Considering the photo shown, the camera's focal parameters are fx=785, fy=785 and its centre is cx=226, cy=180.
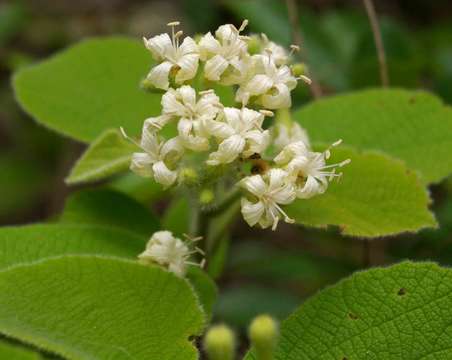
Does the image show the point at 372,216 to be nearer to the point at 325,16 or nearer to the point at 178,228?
the point at 178,228

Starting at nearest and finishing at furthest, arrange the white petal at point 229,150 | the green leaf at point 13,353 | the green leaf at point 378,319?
1. the green leaf at point 13,353
2. the green leaf at point 378,319
3. the white petal at point 229,150

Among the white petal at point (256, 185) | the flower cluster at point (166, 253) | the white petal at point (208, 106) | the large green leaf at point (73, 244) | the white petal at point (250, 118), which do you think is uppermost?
the white petal at point (208, 106)

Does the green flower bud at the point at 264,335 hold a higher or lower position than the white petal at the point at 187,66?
lower

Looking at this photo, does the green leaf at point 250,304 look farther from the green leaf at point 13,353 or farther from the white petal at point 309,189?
the green leaf at point 13,353

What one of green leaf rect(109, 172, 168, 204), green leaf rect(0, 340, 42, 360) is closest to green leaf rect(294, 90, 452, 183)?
green leaf rect(109, 172, 168, 204)

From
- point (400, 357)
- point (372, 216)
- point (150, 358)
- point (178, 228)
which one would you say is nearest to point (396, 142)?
point (372, 216)

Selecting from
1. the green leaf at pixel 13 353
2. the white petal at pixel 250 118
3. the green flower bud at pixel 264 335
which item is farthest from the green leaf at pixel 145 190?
the green flower bud at pixel 264 335
